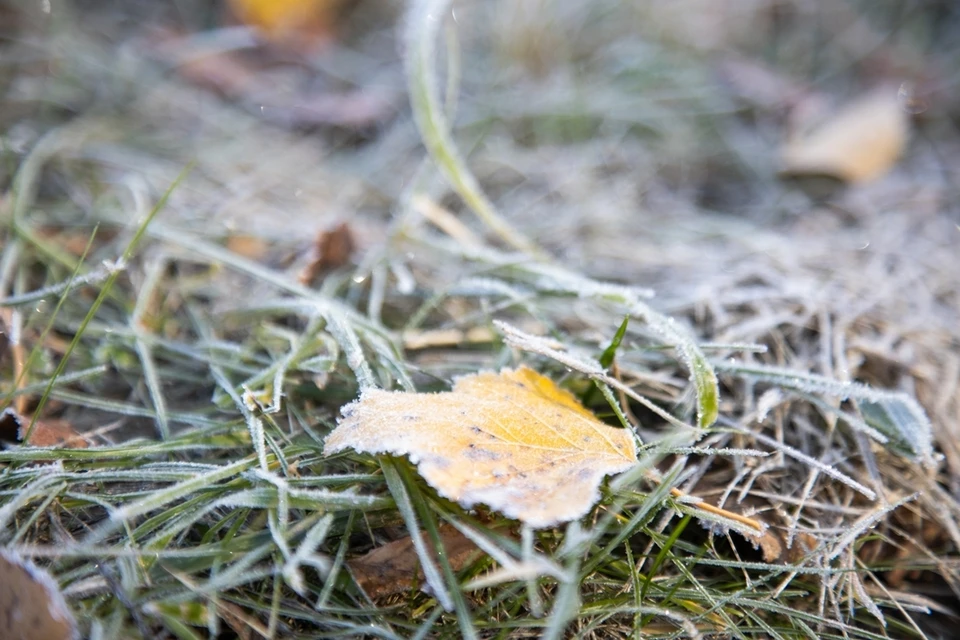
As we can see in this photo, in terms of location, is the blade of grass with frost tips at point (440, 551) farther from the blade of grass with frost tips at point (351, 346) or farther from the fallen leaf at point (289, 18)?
the fallen leaf at point (289, 18)

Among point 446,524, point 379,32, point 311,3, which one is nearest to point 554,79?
point 379,32

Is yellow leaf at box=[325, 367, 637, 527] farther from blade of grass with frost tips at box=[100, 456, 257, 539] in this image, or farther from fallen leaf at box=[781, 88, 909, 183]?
fallen leaf at box=[781, 88, 909, 183]

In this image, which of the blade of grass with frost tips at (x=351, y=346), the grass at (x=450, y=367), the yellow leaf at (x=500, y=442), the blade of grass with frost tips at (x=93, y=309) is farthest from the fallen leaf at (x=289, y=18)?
the yellow leaf at (x=500, y=442)

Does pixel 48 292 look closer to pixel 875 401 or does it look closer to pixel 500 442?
pixel 500 442

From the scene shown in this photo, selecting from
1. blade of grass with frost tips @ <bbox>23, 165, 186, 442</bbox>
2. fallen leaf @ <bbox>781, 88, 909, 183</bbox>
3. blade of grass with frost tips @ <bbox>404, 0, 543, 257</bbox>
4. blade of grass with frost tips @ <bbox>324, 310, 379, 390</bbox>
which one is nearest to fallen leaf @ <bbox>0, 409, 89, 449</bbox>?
blade of grass with frost tips @ <bbox>23, 165, 186, 442</bbox>

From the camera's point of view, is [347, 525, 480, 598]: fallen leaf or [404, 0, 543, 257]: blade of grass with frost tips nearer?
[347, 525, 480, 598]: fallen leaf

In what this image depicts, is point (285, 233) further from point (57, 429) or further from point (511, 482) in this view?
point (511, 482)

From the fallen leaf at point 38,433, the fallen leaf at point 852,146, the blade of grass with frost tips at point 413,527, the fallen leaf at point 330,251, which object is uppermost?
the fallen leaf at point 852,146
